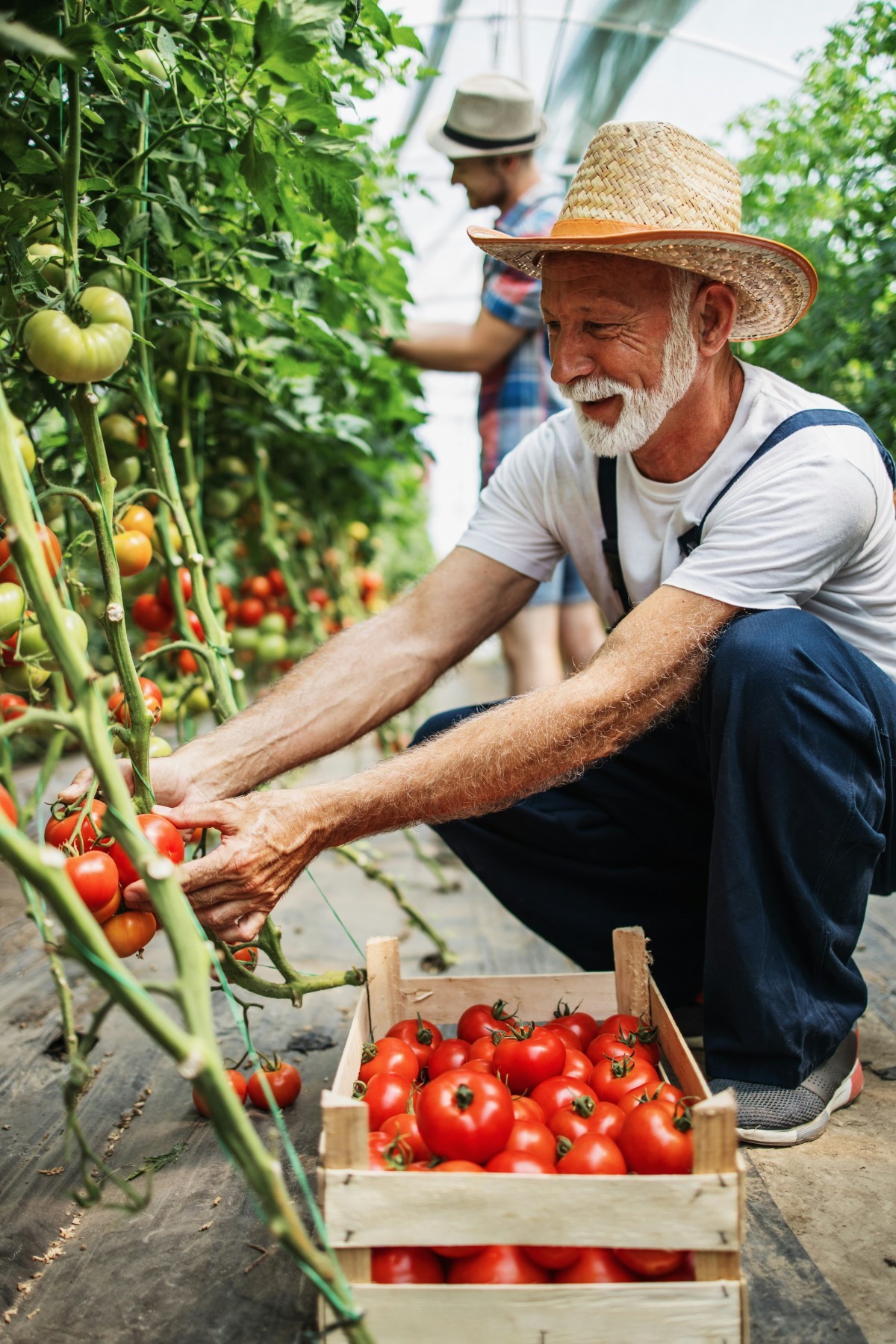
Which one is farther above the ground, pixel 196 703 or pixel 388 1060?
pixel 196 703

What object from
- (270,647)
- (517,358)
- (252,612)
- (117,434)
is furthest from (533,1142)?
(517,358)

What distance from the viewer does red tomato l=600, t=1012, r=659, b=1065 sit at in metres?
1.46

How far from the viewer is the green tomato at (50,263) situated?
4.42 ft

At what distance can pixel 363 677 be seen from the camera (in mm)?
1911

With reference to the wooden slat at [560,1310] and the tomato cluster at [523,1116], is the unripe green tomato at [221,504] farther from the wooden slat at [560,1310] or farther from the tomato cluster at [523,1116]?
the wooden slat at [560,1310]

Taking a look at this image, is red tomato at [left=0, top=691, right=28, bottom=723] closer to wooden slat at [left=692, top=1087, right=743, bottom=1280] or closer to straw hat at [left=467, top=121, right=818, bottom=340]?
wooden slat at [left=692, top=1087, right=743, bottom=1280]

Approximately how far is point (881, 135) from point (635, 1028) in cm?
220

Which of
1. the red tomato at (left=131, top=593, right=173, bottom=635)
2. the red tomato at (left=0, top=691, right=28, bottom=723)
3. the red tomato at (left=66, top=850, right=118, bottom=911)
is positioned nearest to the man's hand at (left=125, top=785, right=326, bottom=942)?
the red tomato at (left=66, top=850, right=118, bottom=911)

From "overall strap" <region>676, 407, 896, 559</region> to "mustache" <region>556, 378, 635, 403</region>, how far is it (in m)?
0.22

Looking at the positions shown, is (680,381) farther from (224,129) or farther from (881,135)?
(881,135)

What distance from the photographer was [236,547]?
11.1ft

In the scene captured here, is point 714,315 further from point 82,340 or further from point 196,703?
point 196,703

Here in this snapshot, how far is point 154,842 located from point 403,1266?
0.53m

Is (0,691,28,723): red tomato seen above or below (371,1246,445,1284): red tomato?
above
